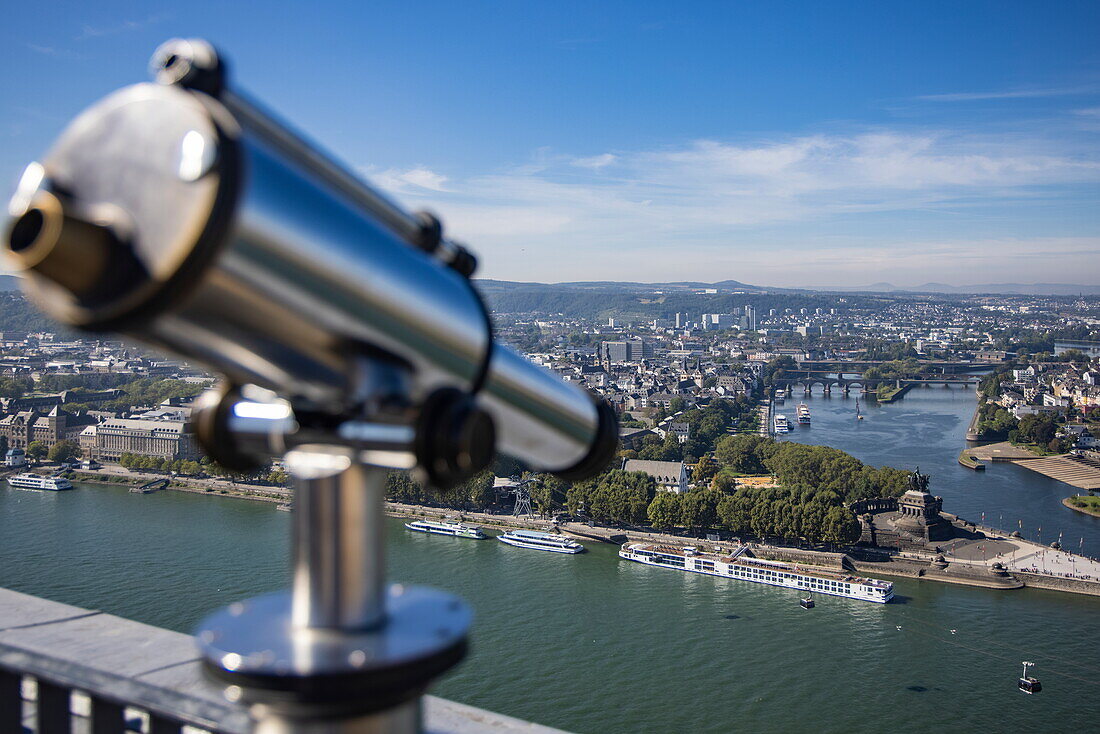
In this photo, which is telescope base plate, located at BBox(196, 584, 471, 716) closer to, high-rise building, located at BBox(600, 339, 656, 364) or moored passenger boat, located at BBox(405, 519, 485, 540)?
moored passenger boat, located at BBox(405, 519, 485, 540)

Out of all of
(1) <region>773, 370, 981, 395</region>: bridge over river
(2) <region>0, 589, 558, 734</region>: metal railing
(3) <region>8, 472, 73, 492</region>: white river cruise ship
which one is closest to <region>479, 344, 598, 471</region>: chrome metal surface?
(2) <region>0, 589, 558, 734</region>: metal railing

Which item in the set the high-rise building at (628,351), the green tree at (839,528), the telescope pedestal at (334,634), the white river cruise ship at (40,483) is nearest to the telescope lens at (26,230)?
the telescope pedestal at (334,634)

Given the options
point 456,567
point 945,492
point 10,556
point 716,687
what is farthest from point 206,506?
point 945,492

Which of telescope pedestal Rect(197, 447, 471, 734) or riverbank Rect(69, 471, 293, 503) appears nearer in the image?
telescope pedestal Rect(197, 447, 471, 734)

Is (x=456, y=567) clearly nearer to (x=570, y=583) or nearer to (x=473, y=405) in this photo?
(x=570, y=583)

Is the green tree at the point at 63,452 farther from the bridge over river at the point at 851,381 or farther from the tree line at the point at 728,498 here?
the bridge over river at the point at 851,381

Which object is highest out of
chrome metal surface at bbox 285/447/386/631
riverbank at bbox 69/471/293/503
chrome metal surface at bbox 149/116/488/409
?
chrome metal surface at bbox 149/116/488/409

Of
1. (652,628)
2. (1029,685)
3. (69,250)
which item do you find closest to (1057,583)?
(1029,685)

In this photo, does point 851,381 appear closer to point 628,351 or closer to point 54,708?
point 628,351
